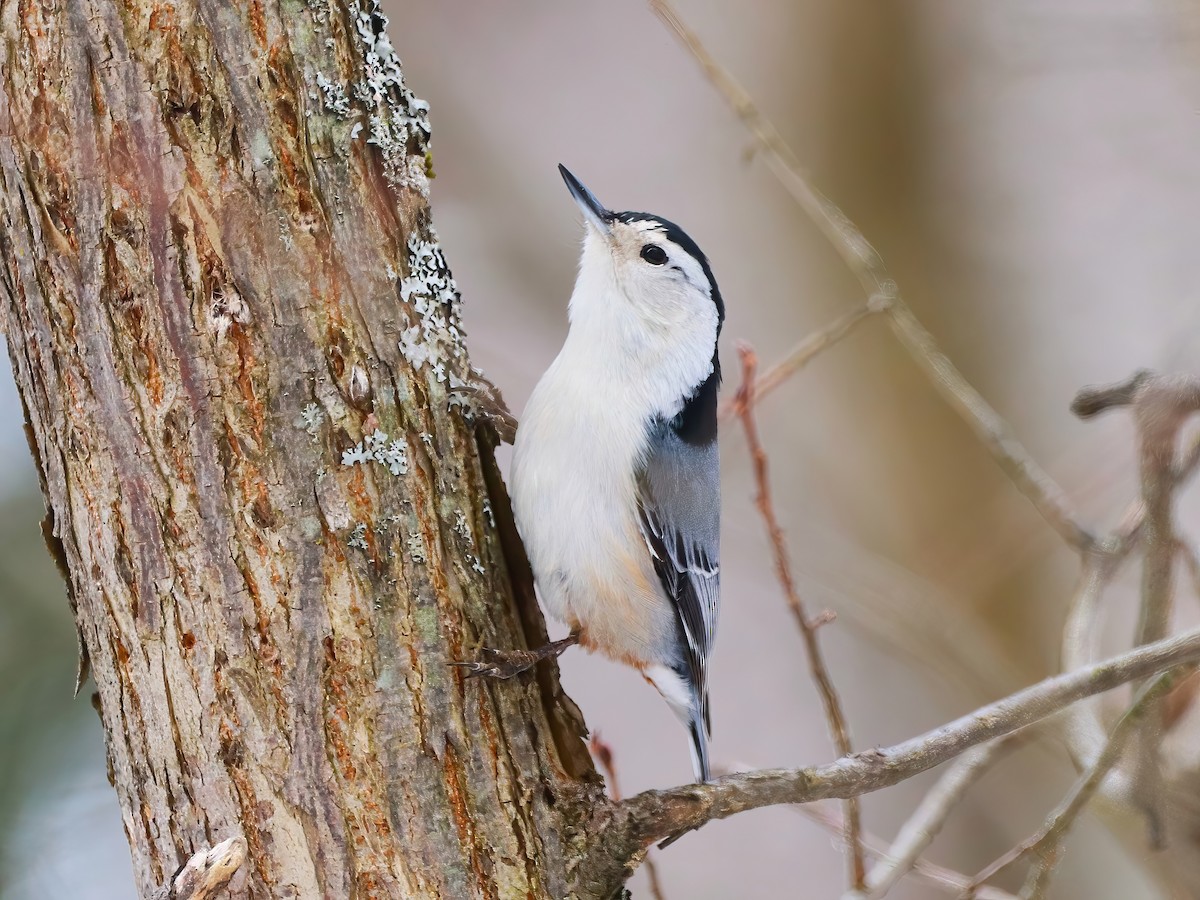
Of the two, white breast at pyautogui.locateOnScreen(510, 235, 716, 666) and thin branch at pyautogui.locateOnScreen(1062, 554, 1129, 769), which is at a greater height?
white breast at pyautogui.locateOnScreen(510, 235, 716, 666)

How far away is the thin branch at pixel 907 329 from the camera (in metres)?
1.76

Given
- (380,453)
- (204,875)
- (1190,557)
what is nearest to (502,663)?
(380,453)

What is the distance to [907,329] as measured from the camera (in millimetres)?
1818

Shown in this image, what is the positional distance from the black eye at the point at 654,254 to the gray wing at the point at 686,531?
0.38 meters

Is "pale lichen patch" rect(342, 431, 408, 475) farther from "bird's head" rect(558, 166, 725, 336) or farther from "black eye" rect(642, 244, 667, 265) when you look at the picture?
"black eye" rect(642, 244, 667, 265)

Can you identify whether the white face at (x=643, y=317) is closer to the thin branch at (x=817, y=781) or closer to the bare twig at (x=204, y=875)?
the thin branch at (x=817, y=781)

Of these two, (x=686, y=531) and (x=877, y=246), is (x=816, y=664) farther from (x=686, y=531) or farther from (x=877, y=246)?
(x=877, y=246)

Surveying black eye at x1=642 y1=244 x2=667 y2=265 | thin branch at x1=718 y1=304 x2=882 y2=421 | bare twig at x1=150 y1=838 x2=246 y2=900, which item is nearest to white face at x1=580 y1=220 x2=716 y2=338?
black eye at x1=642 y1=244 x2=667 y2=265

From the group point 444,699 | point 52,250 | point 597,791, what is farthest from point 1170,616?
point 52,250

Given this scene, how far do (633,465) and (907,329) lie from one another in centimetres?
53

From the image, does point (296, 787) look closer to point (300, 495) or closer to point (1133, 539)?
point (300, 495)

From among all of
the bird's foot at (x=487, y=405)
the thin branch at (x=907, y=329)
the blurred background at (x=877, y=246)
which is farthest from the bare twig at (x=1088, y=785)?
the blurred background at (x=877, y=246)

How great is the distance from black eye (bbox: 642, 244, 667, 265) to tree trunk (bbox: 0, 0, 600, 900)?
0.86 metres

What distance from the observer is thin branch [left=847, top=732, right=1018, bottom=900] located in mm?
1534
